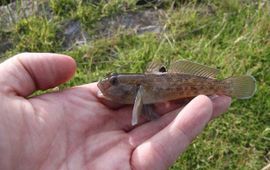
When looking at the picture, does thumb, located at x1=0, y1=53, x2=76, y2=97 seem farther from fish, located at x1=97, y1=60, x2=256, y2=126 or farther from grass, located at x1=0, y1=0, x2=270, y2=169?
grass, located at x1=0, y1=0, x2=270, y2=169

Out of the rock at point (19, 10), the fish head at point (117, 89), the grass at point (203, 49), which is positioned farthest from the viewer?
the rock at point (19, 10)

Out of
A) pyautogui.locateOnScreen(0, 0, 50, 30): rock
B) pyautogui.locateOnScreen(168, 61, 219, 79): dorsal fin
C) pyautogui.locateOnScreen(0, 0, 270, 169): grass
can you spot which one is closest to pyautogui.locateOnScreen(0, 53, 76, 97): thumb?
pyautogui.locateOnScreen(168, 61, 219, 79): dorsal fin

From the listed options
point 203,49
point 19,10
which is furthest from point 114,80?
point 19,10

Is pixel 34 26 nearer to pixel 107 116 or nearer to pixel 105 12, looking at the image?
pixel 105 12

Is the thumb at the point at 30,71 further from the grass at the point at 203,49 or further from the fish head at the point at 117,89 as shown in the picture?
the grass at the point at 203,49

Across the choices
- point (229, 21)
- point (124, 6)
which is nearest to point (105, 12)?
point (124, 6)

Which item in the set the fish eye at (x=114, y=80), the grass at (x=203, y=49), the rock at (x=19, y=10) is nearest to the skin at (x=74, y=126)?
the fish eye at (x=114, y=80)
